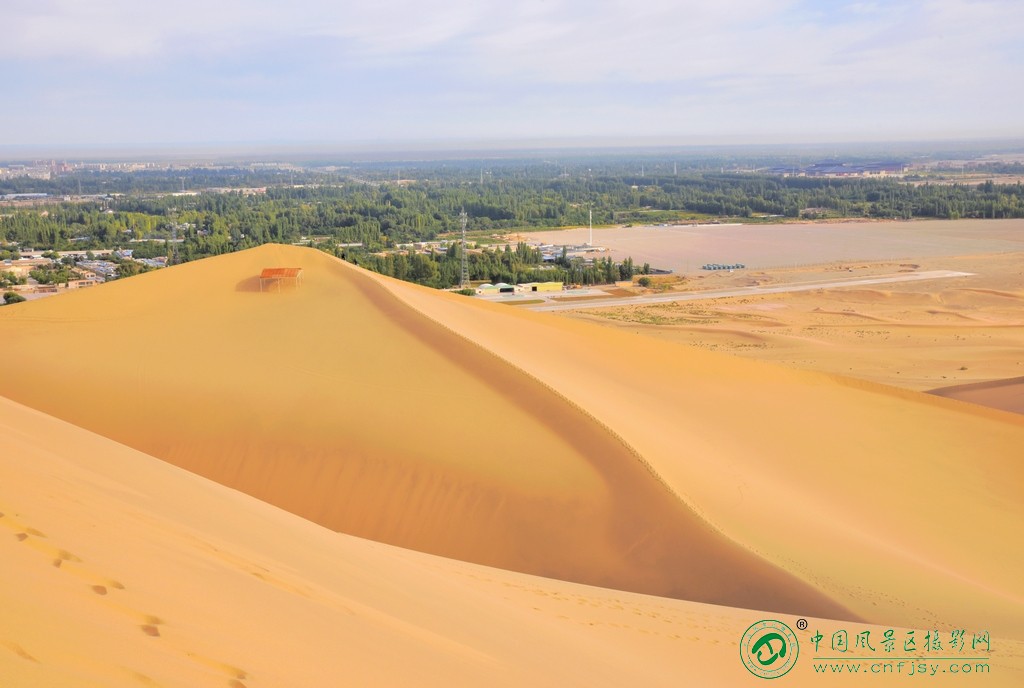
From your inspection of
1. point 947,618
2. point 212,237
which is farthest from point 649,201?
point 947,618

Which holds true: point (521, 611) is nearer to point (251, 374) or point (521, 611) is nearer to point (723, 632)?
point (723, 632)

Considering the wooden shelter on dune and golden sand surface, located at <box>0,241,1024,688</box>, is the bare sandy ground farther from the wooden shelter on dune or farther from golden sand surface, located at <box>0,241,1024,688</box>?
golden sand surface, located at <box>0,241,1024,688</box>

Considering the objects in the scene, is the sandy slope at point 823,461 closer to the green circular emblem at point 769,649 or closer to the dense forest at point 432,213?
the green circular emblem at point 769,649

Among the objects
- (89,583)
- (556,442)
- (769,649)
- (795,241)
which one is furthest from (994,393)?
(795,241)

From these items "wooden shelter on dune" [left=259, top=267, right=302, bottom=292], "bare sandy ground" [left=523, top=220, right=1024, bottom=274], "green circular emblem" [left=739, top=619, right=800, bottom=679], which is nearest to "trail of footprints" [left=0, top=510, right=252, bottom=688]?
"green circular emblem" [left=739, top=619, right=800, bottom=679]

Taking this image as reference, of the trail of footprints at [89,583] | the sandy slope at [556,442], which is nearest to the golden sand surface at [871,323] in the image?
the sandy slope at [556,442]

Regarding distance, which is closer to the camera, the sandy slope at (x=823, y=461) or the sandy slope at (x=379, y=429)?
the sandy slope at (x=823, y=461)

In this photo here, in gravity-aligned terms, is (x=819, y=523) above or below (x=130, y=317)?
below
